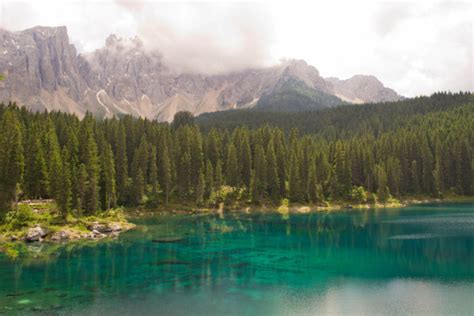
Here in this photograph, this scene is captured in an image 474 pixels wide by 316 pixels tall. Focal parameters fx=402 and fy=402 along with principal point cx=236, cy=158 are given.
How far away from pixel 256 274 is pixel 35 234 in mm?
43383

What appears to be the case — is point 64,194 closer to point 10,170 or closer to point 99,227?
point 99,227

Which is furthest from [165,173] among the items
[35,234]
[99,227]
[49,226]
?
[35,234]

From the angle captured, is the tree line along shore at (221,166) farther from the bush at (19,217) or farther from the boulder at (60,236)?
the boulder at (60,236)

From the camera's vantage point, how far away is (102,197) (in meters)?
98.5

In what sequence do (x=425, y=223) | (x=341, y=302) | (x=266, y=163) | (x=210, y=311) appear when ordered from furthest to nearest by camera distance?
1. (x=266, y=163)
2. (x=425, y=223)
3. (x=341, y=302)
4. (x=210, y=311)

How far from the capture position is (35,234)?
6981 cm

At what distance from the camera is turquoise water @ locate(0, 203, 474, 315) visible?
36.2 m

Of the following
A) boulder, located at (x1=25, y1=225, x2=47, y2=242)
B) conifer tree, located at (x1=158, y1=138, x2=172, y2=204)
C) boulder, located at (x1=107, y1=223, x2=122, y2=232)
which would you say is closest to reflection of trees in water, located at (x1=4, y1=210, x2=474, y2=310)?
boulder, located at (x1=107, y1=223, x2=122, y2=232)

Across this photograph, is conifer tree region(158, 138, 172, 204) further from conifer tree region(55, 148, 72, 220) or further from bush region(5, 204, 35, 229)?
bush region(5, 204, 35, 229)

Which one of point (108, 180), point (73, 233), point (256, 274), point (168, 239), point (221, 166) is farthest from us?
point (221, 166)

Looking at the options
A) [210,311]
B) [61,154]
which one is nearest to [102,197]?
[61,154]

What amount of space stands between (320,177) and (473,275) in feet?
312

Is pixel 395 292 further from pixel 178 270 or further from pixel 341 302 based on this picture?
pixel 178 270

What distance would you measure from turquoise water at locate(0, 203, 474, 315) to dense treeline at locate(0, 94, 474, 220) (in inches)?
1115
